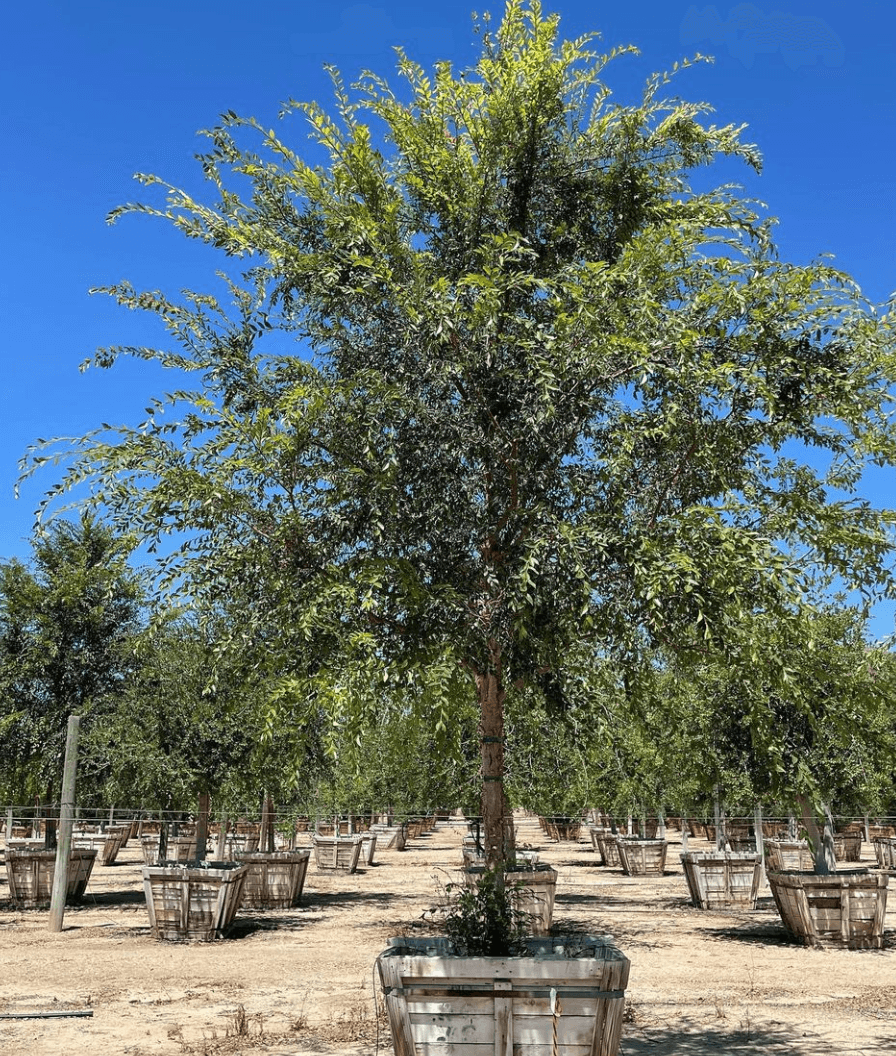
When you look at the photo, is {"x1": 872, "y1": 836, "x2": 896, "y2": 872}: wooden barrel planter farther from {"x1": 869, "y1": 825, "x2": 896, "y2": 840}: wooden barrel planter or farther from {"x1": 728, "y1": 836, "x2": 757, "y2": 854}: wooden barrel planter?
{"x1": 869, "y1": 825, "x2": 896, "y2": 840}: wooden barrel planter

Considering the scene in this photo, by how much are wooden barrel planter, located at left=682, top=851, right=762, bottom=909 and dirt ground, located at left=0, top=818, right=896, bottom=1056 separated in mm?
483

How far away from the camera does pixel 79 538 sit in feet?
67.1

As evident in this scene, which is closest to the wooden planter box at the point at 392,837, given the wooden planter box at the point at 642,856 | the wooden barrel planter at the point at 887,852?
the wooden planter box at the point at 642,856

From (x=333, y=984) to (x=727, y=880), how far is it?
427 inches

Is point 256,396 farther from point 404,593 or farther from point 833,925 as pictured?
point 833,925

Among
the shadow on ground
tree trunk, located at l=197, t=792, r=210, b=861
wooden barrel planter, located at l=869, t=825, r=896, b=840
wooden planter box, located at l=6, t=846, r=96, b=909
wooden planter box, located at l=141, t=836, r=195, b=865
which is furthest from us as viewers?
wooden barrel planter, located at l=869, t=825, r=896, b=840

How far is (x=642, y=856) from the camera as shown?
30.6m

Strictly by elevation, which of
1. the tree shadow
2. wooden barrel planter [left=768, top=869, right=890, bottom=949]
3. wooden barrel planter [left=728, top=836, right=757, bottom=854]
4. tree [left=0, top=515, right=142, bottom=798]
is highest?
tree [left=0, top=515, right=142, bottom=798]

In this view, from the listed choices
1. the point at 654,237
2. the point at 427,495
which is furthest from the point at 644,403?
the point at 427,495

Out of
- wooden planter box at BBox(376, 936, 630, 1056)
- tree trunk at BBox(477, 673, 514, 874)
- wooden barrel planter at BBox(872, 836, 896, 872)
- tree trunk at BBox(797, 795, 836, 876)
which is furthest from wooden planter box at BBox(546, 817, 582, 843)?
wooden planter box at BBox(376, 936, 630, 1056)

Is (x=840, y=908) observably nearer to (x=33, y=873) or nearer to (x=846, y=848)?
(x=33, y=873)

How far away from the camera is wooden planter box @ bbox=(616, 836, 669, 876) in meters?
30.5

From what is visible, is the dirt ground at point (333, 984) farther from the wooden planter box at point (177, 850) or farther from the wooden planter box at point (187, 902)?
the wooden planter box at point (177, 850)

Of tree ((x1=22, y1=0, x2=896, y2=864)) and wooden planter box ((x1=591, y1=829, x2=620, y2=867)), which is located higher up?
tree ((x1=22, y1=0, x2=896, y2=864))
